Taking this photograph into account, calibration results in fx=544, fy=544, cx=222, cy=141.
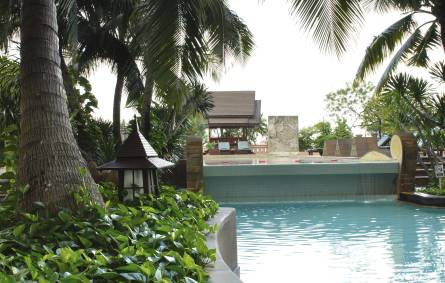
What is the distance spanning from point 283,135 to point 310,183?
10256 millimetres

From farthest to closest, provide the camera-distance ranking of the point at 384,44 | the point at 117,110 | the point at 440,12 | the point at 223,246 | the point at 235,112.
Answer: the point at 235,112 → the point at 384,44 → the point at 117,110 → the point at 440,12 → the point at 223,246

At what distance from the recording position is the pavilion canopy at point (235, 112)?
90.8ft

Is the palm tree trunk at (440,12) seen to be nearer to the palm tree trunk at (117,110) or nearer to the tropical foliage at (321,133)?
the palm tree trunk at (117,110)

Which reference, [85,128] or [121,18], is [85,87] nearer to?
[85,128]

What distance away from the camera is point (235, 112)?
92.7 feet

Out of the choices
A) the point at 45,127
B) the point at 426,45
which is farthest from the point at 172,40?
the point at 426,45

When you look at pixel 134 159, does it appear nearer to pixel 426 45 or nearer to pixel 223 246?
pixel 223 246

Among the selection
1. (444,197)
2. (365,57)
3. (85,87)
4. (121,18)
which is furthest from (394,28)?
(85,87)

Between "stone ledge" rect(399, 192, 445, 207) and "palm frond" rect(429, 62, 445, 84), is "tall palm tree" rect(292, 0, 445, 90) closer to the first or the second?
"palm frond" rect(429, 62, 445, 84)

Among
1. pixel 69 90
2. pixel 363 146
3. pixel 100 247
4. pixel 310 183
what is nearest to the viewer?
pixel 100 247

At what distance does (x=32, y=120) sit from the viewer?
3965 mm

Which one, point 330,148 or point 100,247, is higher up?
point 330,148

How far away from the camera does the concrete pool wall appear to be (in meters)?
14.5

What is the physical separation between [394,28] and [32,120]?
10.8 m
